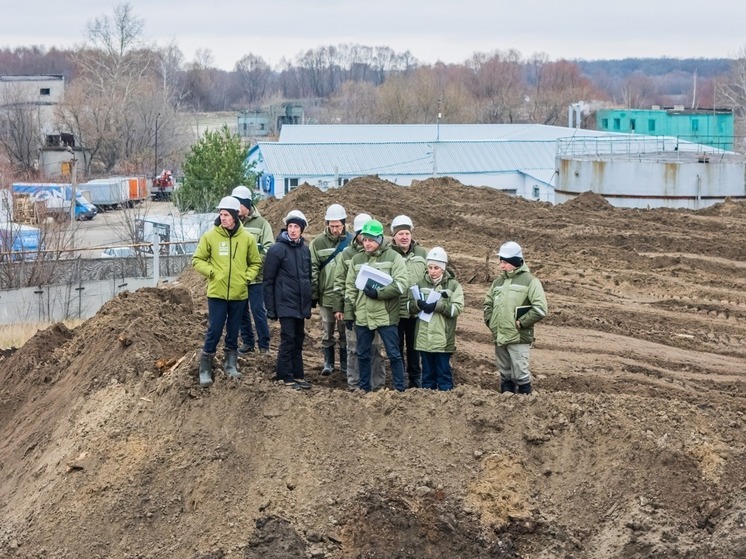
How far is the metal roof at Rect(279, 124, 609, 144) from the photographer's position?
6738 centimetres

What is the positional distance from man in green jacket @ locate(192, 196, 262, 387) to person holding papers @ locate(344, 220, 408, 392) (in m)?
1.01

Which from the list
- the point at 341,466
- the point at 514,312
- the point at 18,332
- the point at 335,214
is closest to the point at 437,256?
the point at 514,312

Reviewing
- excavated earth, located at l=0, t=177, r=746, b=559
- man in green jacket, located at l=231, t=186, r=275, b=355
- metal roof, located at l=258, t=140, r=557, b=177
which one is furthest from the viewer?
metal roof, located at l=258, t=140, r=557, b=177

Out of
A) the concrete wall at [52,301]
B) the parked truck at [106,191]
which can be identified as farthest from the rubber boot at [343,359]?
the parked truck at [106,191]

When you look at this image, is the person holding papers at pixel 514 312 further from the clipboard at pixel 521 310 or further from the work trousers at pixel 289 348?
the work trousers at pixel 289 348

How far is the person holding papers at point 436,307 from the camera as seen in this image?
11.0 meters

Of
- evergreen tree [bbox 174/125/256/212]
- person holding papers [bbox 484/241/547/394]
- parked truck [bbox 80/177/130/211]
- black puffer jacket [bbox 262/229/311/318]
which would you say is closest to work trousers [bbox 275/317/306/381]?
black puffer jacket [bbox 262/229/311/318]

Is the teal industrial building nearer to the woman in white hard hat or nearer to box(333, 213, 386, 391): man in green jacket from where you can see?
box(333, 213, 386, 391): man in green jacket

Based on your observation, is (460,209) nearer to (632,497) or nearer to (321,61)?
(632,497)

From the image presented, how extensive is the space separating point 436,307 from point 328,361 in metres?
1.82

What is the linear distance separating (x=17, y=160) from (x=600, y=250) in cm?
5821

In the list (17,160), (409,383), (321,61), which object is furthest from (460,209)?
(321,61)

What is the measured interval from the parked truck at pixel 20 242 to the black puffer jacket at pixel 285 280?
18385 millimetres

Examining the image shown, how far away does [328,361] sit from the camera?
→ 12.3 m
